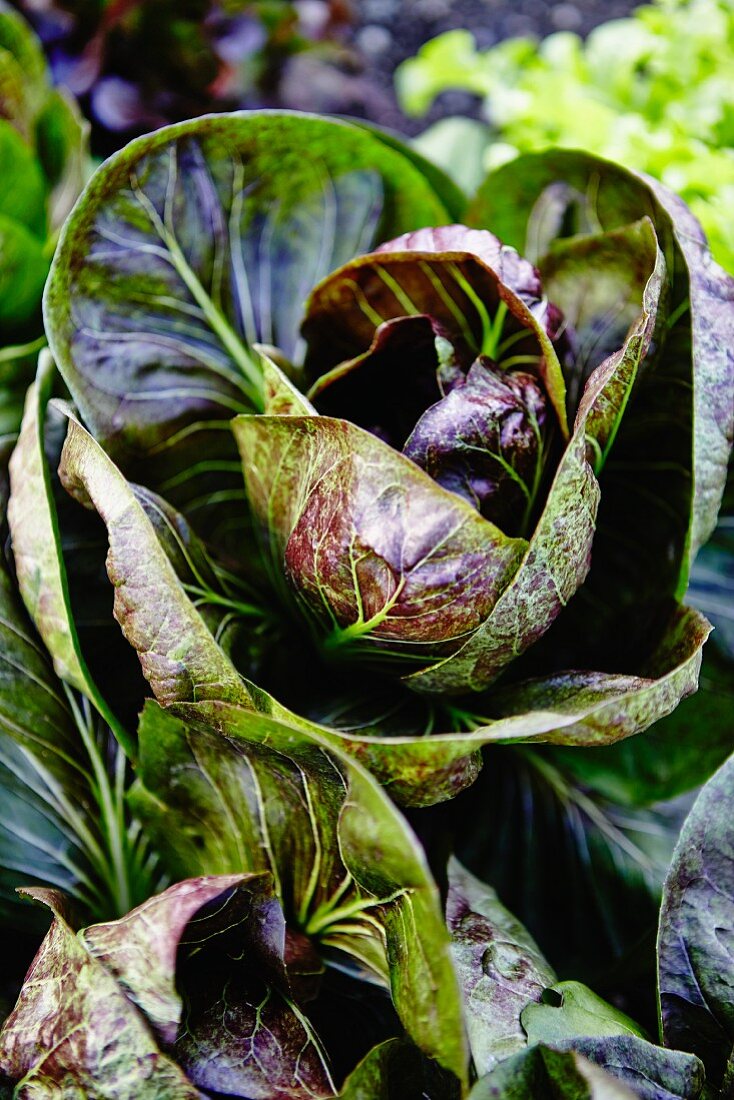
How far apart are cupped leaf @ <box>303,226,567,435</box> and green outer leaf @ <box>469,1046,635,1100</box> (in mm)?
305

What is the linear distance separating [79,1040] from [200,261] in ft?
1.55

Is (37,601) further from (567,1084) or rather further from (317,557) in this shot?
(567,1084)

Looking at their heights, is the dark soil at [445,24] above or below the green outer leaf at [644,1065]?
above

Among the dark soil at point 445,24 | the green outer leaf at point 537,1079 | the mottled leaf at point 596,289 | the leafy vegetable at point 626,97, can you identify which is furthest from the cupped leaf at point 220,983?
the dark soil at point 445,24

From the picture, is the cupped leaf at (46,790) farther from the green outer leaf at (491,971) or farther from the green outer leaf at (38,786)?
the green outer leaf at (491,971)

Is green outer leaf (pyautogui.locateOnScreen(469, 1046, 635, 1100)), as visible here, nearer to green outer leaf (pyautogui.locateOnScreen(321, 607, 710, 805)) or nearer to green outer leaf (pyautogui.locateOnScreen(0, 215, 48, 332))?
green outer leaf (pyautogui.locateOnScreen(321, 607, 710, 805))

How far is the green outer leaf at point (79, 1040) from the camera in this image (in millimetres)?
416

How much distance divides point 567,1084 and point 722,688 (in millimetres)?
348

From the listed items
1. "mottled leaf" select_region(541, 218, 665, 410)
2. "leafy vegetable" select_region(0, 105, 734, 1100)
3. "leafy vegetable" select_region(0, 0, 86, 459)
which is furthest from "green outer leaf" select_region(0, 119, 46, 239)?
"mottled leaf" select_region(541, 218, 665, 410)

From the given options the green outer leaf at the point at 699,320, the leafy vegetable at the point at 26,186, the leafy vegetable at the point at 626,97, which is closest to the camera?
the green outer leaf at the point at 699,320

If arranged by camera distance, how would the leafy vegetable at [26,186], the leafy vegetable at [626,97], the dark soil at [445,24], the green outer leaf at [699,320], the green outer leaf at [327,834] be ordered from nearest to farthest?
the green outer leaf at [327,834]
the green outer leaf at [699,320]
the leafy vegetable at [26,186]
the leafy vegetable at [626,97]
the dark soil at [445,24]

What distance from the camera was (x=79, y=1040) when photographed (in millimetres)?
427

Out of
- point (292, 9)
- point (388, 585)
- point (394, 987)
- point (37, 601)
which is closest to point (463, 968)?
point (394, 987)

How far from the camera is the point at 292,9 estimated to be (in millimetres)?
1061
